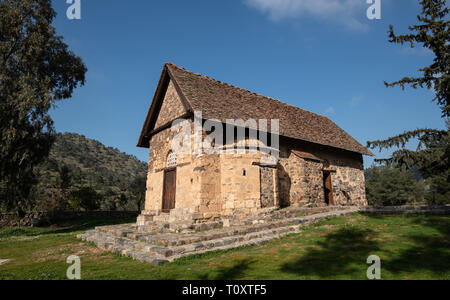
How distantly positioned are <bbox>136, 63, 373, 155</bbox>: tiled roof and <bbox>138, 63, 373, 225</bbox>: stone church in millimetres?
64

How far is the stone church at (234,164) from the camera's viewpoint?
1153 centimetres

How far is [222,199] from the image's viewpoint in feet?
38.1

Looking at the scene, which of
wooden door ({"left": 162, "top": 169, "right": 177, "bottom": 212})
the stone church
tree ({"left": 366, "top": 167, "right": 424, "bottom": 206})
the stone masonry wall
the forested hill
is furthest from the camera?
tree ({"left": 366, "top": 167, "right": 424, "bottom": 206})

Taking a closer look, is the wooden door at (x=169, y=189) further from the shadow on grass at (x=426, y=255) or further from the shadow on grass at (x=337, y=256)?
the shadow on grass at (x=426, y=255)

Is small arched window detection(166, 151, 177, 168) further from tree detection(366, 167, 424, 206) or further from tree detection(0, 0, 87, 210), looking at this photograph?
tree detection(366, 167, 424, 206)

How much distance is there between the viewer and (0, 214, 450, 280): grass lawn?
5223 millimetres

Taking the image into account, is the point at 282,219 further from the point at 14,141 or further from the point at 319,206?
the point at 14,141

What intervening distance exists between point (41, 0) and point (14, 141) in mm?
9880

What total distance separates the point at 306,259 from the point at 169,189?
894 centimetres

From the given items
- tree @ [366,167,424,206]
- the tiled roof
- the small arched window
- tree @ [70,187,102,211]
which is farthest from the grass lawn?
tree @ [366,167,424,206]

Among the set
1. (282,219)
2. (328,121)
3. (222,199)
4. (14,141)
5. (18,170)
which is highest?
(328,121)

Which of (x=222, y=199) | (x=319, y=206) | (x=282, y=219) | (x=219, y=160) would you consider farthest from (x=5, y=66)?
(x=319, y=206)

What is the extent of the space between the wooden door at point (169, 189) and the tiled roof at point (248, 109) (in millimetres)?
3939

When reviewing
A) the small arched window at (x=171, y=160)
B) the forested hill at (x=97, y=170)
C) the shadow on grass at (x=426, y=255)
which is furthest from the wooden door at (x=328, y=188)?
the forested hill at (x=97, y=170)
